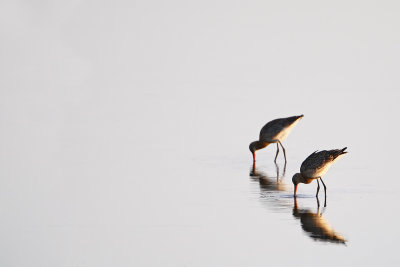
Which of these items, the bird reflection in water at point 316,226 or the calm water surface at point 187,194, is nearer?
the calm water surface at point 187,194

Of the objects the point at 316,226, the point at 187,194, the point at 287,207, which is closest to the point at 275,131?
the point at 187,194

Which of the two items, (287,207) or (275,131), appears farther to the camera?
(275,131)

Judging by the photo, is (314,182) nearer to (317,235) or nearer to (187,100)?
(317,235)

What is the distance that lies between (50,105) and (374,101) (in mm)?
10773

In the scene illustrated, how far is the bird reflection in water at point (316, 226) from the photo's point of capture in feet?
41.5

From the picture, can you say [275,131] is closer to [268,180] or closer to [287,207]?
[268,180]

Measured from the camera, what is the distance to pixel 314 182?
57.5ft

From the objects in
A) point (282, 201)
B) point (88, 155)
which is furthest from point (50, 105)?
point (282, 201)

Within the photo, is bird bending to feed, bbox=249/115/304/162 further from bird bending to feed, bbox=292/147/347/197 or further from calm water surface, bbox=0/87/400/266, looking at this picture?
bird bending to feed, bbox=292/147/347/197

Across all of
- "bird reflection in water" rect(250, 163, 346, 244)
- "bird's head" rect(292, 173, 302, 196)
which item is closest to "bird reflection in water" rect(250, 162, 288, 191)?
"bird reflection in water" rect(250, 163, 346, 244)

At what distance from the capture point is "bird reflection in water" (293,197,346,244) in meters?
12.6

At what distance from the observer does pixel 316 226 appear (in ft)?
44.0

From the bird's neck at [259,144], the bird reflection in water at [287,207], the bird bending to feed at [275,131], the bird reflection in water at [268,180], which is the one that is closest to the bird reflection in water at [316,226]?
the bird reflection in water at [287,207]

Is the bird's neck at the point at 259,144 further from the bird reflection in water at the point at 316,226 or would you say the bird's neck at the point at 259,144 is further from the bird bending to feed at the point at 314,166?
the bird reflection in water at the point at 316,226
